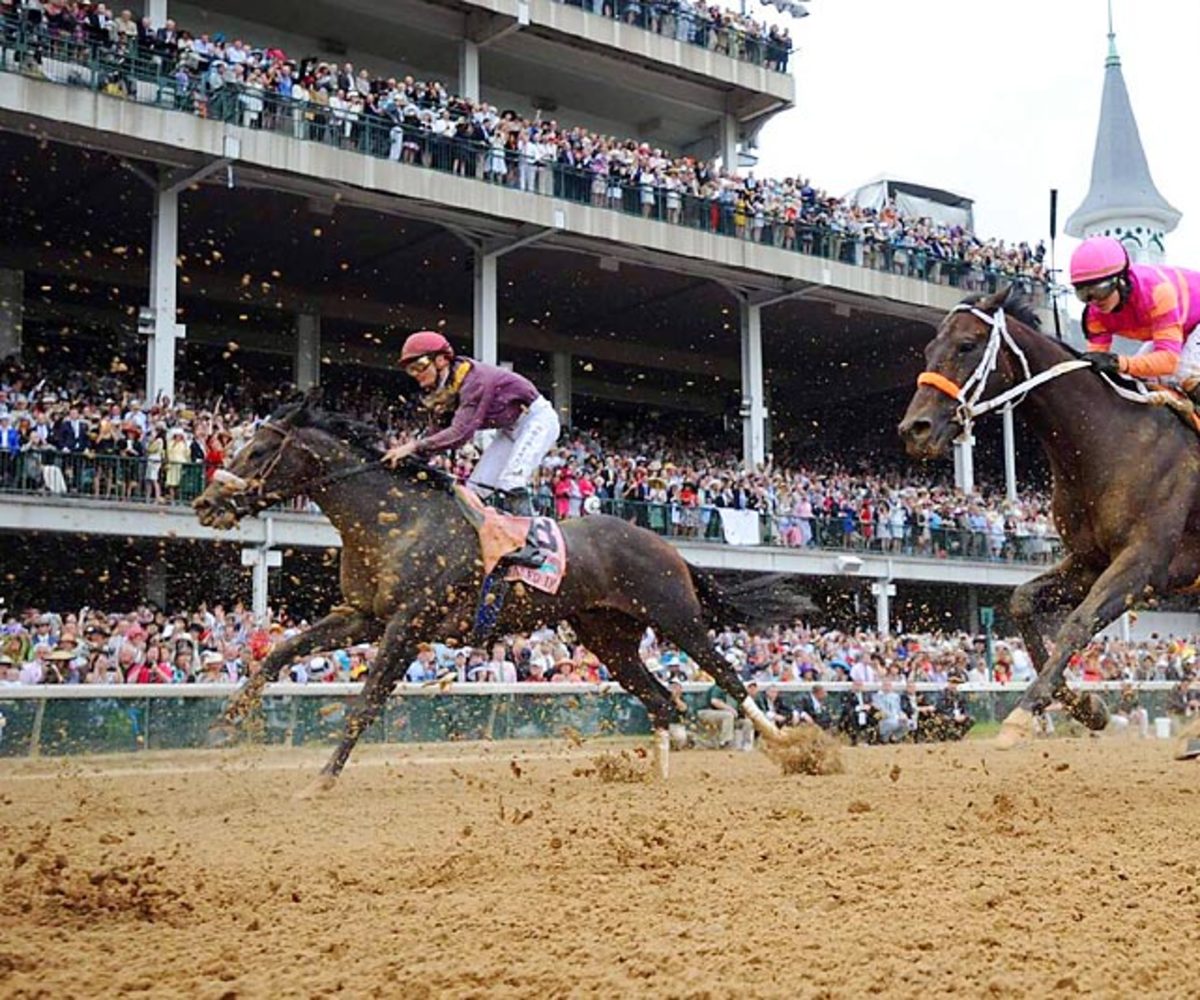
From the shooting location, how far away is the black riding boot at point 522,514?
27.9 ft

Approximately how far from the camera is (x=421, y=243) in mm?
26406

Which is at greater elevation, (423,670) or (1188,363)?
(1188,363)

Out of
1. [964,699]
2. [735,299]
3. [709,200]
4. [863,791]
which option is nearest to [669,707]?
[863,791]

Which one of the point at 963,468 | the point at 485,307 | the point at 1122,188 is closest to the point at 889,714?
the point at 485,307

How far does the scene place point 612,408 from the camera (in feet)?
115

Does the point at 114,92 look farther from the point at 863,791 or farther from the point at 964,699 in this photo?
the point at 863,791

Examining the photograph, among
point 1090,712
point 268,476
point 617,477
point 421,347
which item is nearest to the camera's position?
point 1090,712

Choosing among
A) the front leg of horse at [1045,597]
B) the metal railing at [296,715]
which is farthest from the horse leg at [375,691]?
the front leg of horse at [1045,597]

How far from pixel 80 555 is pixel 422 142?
858 centimetres

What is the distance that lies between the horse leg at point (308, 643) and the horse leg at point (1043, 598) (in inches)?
147

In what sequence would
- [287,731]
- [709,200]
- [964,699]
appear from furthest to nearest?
1. [709,200]
2. [964,699]
3. [287,731]

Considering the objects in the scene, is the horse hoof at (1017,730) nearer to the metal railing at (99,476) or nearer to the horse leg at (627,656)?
the horse leg at (627,656)

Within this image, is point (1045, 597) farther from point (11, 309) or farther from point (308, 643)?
point (11, 309)

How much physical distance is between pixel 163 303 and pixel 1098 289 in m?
16.7
